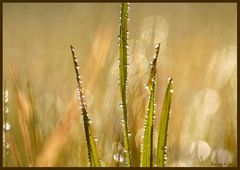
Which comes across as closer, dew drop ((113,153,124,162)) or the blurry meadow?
dew drop ((113,153,124,162))

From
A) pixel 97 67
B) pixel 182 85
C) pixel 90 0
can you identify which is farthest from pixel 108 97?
pixel 182 85

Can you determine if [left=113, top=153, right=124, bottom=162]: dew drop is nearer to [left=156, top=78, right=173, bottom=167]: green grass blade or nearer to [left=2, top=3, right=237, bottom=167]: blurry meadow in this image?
[left=2, top=3, right=237, bottom=167]: blurry meadow

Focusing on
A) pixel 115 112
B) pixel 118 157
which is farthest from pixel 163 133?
pixel 115 112

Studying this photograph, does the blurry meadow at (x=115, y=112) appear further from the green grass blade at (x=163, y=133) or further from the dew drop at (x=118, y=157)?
the green grass blade at (x=163, y=133)

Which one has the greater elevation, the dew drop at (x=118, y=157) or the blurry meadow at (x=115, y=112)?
the blurry meadow at (x=115, y=112)

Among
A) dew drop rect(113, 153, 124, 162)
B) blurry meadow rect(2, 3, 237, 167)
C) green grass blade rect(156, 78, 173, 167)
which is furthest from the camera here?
blurry meadow rect(2, 3, 237, 167)

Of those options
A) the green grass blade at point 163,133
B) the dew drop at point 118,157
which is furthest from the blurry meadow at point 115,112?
the green grass blade at point 163,133

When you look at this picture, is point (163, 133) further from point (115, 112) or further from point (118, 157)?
point (115, 112)

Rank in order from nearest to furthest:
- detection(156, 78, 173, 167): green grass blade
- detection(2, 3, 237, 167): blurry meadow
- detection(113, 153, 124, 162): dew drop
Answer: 1. detection(156, 78, 173, 167): green grass blade
2. detection(113, 153, 124, 162): dew drop
3. detection(2, 3, 237, 167): blurry meadow

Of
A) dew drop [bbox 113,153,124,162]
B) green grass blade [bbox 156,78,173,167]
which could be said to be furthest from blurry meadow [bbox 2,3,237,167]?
green grass blade [bbox 156,78,173,167]

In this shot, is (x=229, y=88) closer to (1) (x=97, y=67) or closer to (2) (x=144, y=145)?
(1) (x=97, y=67)

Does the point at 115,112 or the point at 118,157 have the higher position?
the point at 115,112
